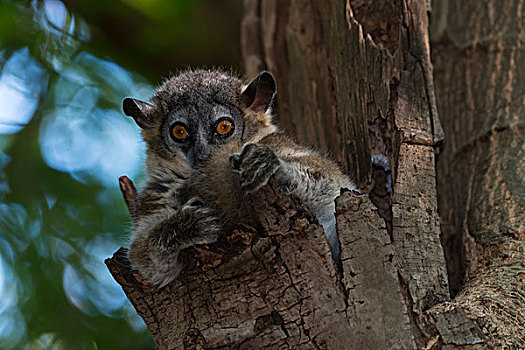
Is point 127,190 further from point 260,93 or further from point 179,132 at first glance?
point 260,93

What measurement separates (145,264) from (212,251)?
1.24ft

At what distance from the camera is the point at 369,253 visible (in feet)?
7.66

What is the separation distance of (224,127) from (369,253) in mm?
1341

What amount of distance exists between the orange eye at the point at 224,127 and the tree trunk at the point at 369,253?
746 mm

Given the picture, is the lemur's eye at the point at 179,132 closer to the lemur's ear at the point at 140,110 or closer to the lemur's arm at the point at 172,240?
the lemur's ear at the point at 140,110

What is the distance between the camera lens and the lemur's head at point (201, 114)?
3.30m

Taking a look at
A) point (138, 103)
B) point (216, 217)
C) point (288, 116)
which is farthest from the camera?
point (288, 116)

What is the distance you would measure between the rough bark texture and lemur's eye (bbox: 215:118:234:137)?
1.45 m

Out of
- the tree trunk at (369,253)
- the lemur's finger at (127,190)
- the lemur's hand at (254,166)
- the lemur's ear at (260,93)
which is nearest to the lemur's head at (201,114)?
the lemur's ear at (260,93)

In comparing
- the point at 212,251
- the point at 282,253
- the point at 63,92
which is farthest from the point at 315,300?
the point at 63,92

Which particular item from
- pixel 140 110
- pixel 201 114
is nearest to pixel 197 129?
pixel 201 114

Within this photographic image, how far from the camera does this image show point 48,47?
4945 mm

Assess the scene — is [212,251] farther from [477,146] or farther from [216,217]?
[477,146]

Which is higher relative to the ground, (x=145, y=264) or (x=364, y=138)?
(x=364, y=138)
